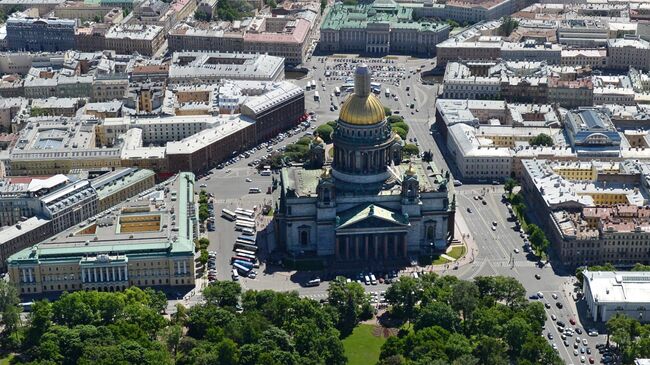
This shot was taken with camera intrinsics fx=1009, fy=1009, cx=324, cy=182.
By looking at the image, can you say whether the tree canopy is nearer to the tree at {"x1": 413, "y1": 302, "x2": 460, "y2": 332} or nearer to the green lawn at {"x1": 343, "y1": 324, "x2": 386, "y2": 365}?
the tree at {"x1": 413, "y1": 302, "x2": 460, "y2": 332}

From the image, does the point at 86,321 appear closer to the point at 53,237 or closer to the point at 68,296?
the point at 68,296

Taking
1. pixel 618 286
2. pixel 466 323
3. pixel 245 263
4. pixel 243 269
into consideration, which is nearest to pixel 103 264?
pixel 243 269

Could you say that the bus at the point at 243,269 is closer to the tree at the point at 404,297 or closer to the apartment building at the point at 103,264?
the apartment building at the point at 103,264

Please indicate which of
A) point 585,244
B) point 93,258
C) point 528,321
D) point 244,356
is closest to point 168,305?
point 93,258

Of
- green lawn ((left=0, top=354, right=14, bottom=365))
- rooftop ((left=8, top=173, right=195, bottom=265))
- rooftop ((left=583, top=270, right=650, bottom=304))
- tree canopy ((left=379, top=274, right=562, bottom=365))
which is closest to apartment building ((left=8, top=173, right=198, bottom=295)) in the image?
rooftop ((left=8, top=173, right=195, bottom=265))

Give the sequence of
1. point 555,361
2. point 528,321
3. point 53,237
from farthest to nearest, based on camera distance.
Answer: point 53,237 < point 528,321 < point 555,361

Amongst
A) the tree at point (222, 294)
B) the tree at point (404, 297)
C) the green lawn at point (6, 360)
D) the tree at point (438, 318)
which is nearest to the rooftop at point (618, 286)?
the tree at point (438, 318)

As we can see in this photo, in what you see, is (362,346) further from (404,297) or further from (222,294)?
(222,294)

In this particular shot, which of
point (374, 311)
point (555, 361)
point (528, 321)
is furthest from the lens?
point (374, 311)
